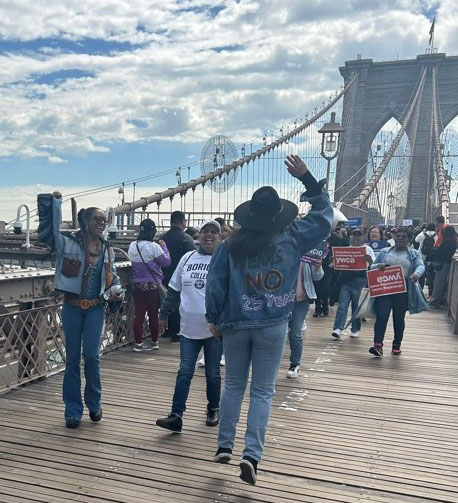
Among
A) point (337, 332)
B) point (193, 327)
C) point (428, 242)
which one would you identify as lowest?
point (337, 332)

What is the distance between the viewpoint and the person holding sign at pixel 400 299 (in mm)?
5699

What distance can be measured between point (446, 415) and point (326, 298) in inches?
178

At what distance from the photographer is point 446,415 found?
3.99 meters

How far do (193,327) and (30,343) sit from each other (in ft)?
5.93

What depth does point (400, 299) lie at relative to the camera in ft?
18.7

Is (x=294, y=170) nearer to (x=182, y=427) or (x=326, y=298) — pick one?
(x=182, y=427)

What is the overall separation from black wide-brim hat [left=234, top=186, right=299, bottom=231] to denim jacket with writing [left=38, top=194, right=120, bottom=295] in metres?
1.29

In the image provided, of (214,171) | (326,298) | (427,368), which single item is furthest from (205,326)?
(214,171)

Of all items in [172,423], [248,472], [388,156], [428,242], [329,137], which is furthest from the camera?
[388,156]

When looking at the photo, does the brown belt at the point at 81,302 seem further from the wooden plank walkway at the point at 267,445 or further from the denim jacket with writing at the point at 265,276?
the denim jacket with writing at the point at 265,276

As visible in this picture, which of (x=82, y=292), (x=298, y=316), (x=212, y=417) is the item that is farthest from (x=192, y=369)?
(x=298, y=316)

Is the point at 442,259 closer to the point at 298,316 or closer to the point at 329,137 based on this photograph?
the point at 298,316

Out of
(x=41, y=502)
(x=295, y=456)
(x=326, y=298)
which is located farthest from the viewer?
(x=326, y=298)

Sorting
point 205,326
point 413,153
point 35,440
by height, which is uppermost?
point 413,153
